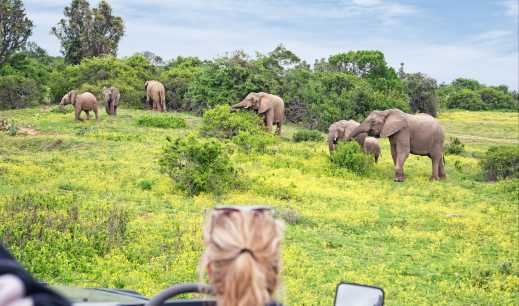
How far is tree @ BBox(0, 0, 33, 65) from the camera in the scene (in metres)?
40.6

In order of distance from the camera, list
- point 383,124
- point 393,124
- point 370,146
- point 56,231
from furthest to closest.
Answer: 1. point 370,146
2. point 383,124
3. point 393,124
4. point 56,231

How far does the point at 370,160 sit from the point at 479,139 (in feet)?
59.6

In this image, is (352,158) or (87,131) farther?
(87,131)

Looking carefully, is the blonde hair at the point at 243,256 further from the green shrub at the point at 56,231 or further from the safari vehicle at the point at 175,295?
the green shrub at the point at 56,231

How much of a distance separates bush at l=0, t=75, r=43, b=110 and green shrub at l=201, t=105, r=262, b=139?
17805mm

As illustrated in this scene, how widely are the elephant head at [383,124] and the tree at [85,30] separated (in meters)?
37.0

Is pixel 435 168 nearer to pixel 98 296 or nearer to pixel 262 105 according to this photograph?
pixel 262 105

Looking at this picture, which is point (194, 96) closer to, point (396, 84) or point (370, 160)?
point (370, 160)

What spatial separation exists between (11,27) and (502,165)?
3495 cm

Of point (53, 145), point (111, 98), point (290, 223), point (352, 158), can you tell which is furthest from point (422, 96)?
point (290, 223)

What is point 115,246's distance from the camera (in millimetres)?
7906

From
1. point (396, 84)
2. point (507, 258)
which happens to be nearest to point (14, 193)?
point (507, 258)

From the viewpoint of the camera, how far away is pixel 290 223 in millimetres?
10406

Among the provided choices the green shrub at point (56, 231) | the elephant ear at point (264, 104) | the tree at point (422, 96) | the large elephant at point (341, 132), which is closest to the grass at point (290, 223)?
the green shrub at point (56, 231)
